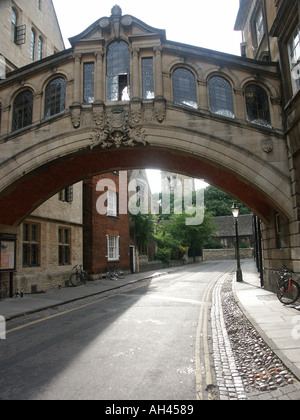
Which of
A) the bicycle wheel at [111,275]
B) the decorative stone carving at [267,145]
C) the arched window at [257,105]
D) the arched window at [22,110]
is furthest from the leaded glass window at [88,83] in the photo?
the bicycle wheel at [111,275]

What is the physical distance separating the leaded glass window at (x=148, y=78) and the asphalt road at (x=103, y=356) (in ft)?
28.6

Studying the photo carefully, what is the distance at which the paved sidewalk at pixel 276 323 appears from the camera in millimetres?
5379

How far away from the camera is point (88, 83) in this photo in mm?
13750

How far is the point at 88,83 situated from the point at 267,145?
26.1 ft

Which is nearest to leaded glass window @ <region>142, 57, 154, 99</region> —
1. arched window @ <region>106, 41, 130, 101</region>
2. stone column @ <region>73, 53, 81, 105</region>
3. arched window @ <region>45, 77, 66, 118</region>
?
arched window @ <region>106, 41, 130, 101</region>

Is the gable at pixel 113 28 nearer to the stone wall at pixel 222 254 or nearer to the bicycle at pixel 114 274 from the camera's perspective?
the bicycle at pixel 114 274

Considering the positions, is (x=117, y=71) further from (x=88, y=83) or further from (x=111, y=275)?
(x=111, y=275)

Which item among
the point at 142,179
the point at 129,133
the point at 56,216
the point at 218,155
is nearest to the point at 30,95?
the point at 129,133

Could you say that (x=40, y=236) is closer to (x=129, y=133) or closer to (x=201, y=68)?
(x=129, y=133)

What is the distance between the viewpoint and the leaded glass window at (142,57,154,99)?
43.6 ft

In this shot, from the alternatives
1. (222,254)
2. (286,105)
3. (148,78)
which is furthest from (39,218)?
(222,254)

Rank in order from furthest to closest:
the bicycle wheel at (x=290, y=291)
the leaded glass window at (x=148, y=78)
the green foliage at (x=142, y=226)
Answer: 1. the green foliage at (x=142, y=226)
2. the leaded glass window at (x=148, y=78)
3. the bicycle wheel at (x=290, y=291)

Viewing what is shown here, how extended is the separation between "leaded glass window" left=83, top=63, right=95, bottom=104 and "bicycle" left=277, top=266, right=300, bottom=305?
A: 10155 mm
